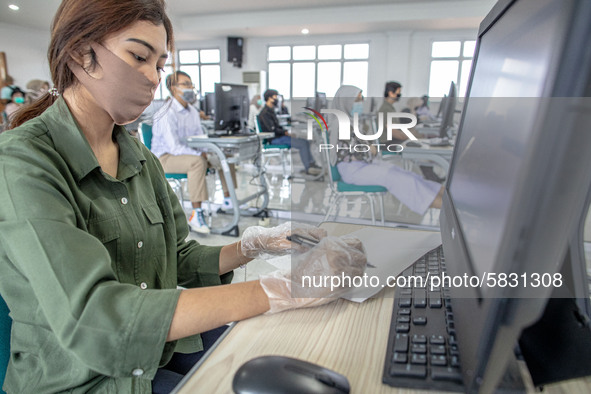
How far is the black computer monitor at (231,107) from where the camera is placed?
3.44 metres

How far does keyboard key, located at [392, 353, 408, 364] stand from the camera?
0.43 metres

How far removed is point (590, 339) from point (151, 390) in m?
0.68

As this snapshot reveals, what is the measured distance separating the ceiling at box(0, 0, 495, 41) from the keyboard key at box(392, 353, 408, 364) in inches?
357

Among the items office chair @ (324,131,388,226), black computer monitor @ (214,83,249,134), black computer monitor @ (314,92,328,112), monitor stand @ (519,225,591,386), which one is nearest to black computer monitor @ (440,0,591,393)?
A: monitor stand @ (519,225,591,386)

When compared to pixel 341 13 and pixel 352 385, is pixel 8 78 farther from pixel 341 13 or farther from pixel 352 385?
pixel 352 385

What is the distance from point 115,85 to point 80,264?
0.42 metres

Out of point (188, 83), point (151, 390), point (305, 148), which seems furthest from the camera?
point (305, 148)

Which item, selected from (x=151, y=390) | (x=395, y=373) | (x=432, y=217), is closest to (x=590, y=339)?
(x=395, y=373)

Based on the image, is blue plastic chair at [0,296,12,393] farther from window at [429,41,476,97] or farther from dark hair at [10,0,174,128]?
window at [429,41,476,97]

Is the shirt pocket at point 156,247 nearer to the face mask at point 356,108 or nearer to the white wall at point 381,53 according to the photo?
the face mask at point 356,108

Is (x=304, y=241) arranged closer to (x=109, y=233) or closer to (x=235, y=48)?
(x=109, y=233)

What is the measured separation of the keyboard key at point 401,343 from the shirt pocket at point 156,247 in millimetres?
563

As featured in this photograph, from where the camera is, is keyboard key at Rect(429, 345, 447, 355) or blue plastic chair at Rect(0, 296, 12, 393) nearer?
keyboard key at Rect(429, 345, 447, 355)

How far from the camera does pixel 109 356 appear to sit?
512 millimetres
